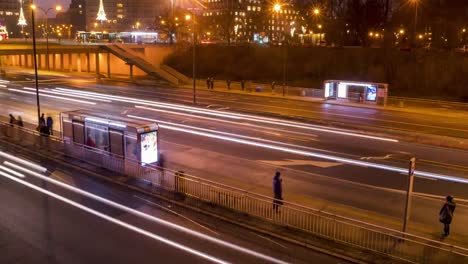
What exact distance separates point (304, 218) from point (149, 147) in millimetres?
8877

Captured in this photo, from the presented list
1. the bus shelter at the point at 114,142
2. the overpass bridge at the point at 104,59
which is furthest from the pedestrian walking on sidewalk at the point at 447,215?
the overpass bridge at the point at 104,59

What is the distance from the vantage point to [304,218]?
551 inches

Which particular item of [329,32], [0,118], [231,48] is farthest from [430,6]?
[0,118]

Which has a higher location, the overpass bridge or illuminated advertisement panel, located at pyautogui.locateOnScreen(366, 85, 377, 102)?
the overpass bridge

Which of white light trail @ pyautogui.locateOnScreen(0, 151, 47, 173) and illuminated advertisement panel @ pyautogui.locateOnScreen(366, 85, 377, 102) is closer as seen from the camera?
white light trail @ pyautogui.locateOnScreen(0, 151, 47, 173)

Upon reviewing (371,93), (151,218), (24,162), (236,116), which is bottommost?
(151,218)

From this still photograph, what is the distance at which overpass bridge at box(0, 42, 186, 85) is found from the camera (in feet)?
217

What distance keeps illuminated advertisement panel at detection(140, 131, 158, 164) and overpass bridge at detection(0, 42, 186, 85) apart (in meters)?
42.6

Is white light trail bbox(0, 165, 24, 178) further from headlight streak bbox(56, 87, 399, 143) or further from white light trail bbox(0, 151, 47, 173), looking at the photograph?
headlight streak bbox(56, 87, 399, 143)

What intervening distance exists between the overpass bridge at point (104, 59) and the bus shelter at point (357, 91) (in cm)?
2465

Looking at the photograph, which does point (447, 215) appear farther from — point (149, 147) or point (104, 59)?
point (104, 59)

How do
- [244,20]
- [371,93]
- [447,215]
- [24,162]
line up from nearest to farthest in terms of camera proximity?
[447,215], [24,162], [371,93], [244,20]

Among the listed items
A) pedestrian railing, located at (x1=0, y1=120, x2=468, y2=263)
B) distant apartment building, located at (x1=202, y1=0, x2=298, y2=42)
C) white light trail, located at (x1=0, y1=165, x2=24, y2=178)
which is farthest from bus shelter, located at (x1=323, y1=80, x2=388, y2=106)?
white light trail, located at (x1=0, y1=165, x2=24, y2=178)

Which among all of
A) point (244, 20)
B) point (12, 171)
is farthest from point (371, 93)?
point (244, 20)
